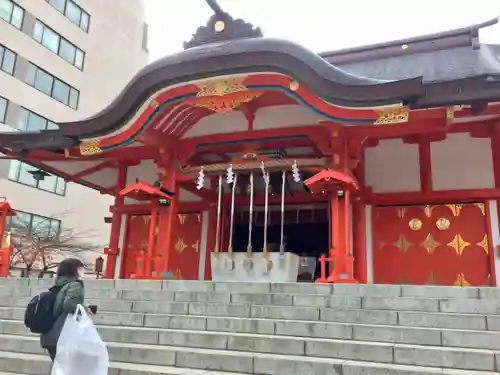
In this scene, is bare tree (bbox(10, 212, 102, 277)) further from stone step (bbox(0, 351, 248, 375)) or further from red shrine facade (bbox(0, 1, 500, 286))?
stone step (bbox(0, 351, 248, 375))

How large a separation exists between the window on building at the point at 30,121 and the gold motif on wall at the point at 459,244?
1864 centimetres

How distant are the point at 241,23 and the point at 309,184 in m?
3.29

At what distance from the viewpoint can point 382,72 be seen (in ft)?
33.2

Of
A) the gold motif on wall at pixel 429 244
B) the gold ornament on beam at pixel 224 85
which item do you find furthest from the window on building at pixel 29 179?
the gold motif on wall at pixel 429 244

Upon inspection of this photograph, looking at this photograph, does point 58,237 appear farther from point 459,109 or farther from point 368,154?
point 459,109

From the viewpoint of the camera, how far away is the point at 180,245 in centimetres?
1149

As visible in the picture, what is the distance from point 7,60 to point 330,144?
60.7ft

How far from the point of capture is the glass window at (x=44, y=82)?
74.5 ft

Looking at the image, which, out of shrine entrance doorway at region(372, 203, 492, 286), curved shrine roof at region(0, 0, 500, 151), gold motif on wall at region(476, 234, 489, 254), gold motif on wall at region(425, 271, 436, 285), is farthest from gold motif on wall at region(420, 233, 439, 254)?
curved shrine roof at region(0, 0, 500, 151)

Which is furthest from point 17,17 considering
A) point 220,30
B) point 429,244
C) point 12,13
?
point 429,244

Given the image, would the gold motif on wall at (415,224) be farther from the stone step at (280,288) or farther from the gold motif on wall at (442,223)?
the stone step at (280,288)

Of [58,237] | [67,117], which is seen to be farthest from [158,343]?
[67,117]

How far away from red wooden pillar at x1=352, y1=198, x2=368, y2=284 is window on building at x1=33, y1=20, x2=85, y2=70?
20.0 m

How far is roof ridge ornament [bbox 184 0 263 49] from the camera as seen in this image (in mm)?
8477
